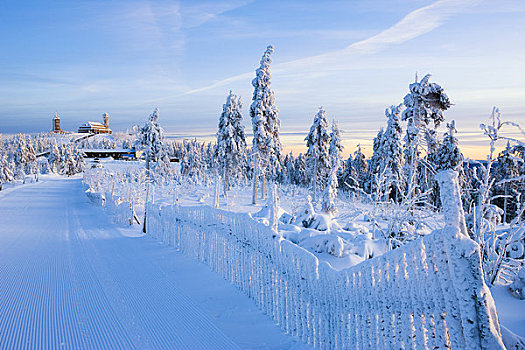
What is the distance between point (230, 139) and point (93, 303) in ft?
99.8

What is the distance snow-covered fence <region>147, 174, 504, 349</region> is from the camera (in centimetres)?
253

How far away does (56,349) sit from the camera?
13.8 feet

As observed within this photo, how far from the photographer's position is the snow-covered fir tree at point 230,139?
3559 centimetres

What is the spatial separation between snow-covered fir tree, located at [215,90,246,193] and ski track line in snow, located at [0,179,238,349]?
84.0ft

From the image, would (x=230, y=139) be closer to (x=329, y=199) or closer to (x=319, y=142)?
(x=319, y=142)

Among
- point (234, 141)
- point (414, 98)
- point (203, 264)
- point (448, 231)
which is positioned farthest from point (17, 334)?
point (234, 141)

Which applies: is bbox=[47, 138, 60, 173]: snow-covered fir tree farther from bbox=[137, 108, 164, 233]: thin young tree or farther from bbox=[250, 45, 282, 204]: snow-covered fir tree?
bbox=[250, 45, 282, 204]: snow-covered fir tree

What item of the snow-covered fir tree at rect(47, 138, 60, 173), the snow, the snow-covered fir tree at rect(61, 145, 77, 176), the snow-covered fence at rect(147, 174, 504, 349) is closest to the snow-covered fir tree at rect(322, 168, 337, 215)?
the snow

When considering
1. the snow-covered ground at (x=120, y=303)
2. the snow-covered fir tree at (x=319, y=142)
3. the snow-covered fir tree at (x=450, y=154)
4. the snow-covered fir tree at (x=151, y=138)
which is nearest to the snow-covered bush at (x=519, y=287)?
the snow-covered ground at (x=120, y=303)

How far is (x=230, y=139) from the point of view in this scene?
117 ft

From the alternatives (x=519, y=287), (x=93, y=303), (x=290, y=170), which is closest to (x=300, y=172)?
(x=290, y=170)

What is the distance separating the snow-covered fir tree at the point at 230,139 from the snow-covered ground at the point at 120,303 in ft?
84.8

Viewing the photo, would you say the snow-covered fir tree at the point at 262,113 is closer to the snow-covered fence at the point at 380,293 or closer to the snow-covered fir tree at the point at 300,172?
the snow-covered fence at the point at 380,293

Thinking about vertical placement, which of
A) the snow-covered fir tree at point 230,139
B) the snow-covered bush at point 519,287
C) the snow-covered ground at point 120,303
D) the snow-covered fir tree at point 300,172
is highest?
the snow-covered fir tree at point 230,139
